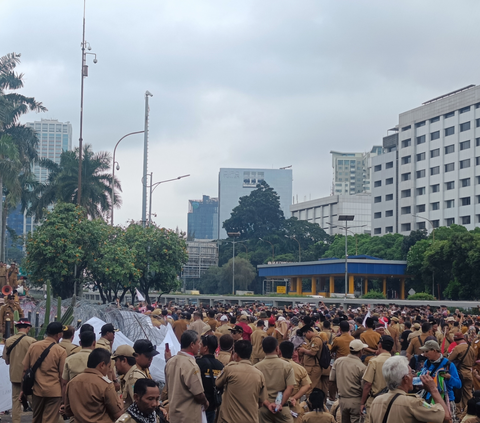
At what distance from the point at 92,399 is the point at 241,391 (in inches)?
63.0

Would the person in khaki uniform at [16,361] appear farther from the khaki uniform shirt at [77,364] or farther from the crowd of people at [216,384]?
the khaki uniform shirt at [77,364]

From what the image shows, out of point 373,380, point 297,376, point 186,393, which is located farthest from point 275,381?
point 373,380

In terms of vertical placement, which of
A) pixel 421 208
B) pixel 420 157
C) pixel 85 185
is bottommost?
pixel 85 185

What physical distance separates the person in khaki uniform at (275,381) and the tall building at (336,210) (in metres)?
133

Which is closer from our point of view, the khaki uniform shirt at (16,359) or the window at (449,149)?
the khaki uniform shirt at (16,359)

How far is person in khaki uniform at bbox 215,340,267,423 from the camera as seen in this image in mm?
6691

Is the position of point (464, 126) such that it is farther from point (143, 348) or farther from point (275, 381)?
point (143, 348)

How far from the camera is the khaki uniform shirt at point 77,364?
24.5 ft

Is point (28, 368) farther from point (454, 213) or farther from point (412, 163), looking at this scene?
point (412, 163)

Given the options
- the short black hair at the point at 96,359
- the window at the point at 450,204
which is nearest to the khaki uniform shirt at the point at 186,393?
A: the short black hair at the point at 96,359

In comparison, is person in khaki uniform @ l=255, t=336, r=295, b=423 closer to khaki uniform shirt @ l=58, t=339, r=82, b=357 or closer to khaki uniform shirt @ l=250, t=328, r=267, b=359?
khaki uniform shirt @ l=58, t=339, r=82, b=357

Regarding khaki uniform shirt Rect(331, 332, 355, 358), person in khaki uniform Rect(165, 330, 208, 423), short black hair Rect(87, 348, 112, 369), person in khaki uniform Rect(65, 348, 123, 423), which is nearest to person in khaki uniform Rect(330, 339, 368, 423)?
khaki uniform shirt Rect(331, 332, 355, 358)

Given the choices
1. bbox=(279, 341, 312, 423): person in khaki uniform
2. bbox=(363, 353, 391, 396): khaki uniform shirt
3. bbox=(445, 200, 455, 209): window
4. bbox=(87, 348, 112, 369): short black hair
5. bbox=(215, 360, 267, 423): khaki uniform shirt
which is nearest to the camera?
bbox=(87, 348, 112, 369): short black hair

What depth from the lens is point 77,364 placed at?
7.46 m
